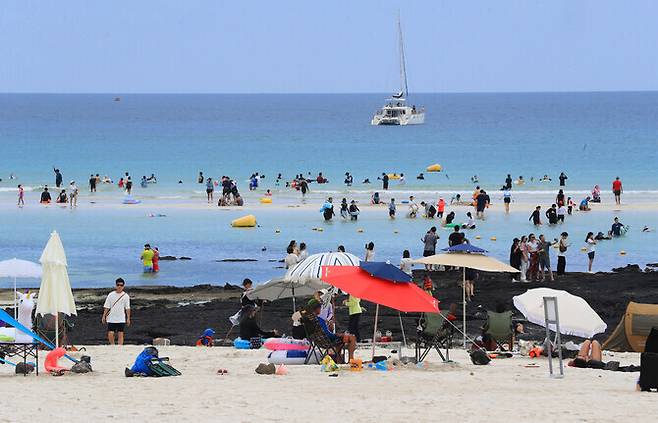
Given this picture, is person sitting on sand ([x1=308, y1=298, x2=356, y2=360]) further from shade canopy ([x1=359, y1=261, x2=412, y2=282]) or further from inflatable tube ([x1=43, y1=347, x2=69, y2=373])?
A: inflatable tube ([x1=43, y1=347, x2=69, y2=373])

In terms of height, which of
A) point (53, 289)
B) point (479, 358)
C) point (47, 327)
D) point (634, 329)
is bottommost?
point (479, 358)

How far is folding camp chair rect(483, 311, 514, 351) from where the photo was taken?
62.0 ft

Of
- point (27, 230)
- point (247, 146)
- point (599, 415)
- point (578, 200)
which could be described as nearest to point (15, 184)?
point (27, 230)

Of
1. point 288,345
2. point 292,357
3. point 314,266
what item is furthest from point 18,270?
point 292,357

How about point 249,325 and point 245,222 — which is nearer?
point 249,325

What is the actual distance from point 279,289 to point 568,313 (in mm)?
5236

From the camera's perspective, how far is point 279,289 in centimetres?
2011

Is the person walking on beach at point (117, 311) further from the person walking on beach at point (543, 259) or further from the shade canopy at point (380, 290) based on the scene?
the person walking on beach at point (543, 259)

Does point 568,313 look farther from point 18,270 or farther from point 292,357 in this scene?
point 18,270

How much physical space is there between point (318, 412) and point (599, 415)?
3001 mm

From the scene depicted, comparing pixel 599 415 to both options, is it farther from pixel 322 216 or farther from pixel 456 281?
pixel 322 216

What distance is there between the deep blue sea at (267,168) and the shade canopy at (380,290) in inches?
560

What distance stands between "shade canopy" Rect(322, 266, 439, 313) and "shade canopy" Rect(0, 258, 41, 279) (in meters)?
7.19

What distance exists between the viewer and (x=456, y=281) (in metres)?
27.9
